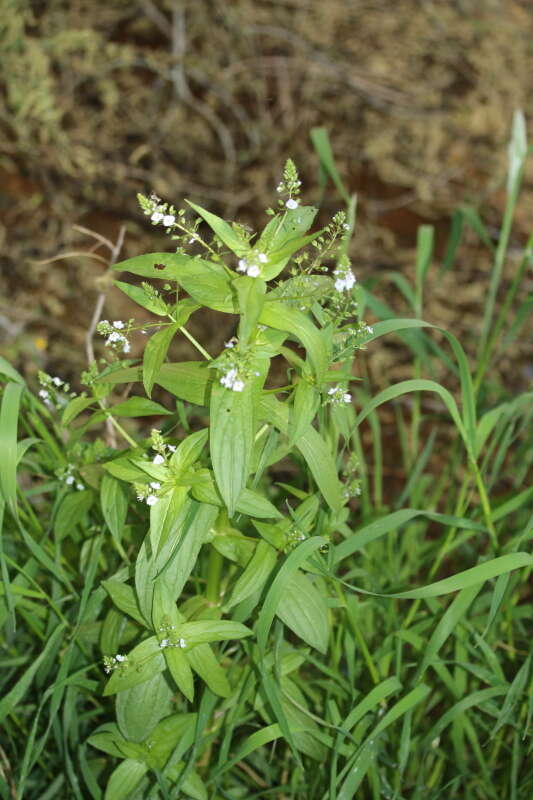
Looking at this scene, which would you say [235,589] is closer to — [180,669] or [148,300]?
[180,669]

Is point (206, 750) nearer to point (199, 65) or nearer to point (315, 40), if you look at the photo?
point (199, 65)

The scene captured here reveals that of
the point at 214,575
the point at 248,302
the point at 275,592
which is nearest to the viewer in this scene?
the point at 248,302

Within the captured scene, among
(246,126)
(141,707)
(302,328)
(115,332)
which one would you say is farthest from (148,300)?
(246,126)

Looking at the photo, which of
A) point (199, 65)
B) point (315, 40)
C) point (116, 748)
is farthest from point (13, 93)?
point (116, 748)

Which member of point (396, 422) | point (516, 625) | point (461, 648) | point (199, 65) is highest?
point (199, 65)

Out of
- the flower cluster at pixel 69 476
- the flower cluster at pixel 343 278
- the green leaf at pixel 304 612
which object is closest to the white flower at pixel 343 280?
the flower cluster at pixel 343 278

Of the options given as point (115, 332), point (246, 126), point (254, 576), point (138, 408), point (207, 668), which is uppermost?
point (115, 332)

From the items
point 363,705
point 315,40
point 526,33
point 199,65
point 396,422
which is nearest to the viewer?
point 363,705
